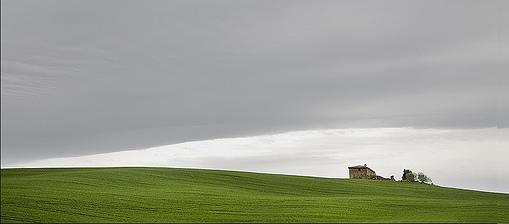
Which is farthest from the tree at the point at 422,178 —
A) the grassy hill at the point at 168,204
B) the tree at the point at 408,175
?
the grassy hill at the point at 168,204

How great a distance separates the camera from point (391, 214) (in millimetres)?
32562

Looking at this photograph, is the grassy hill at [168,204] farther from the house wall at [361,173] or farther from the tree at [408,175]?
the tree at [408,175]

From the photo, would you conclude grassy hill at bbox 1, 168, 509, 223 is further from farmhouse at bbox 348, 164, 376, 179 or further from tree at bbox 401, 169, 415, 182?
tree at bbox 401, 169, 415, 182

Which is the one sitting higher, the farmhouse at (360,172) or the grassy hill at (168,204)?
the farmhouse at (360,172)

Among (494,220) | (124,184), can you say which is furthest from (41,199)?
(494,220)

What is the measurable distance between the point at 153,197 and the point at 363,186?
30990 millimetres

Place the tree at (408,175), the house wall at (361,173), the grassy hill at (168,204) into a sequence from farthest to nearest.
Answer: the tree at (408,175), the house wall at (361,173), the grassy hill at (168,204)

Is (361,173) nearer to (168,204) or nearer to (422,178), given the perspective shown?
(422,178)

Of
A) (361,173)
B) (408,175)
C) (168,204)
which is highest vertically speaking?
(408,175)

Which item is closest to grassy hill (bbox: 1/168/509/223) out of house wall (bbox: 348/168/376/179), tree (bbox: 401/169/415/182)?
house wall (bbox: 348/168/376/179)

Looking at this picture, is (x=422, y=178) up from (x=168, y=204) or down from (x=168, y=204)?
up

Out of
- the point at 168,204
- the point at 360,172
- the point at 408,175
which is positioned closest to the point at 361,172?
the point at 360,172

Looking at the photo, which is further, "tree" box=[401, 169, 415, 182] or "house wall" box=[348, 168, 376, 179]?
"tree" box=[401, 169, 415, 182]

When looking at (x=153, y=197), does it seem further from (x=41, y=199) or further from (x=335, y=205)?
(x=335, y=205)
